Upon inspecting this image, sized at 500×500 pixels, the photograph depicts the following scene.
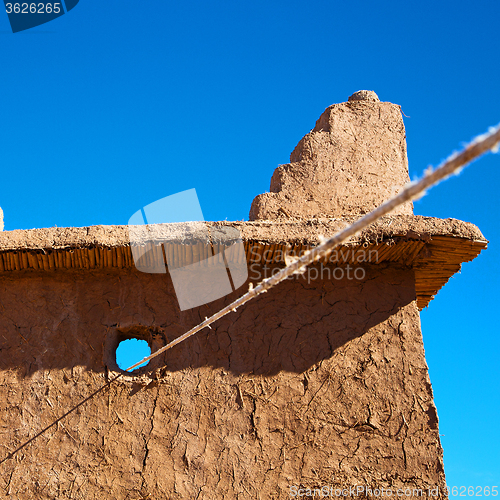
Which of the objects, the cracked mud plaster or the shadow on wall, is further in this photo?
the shadow on wall

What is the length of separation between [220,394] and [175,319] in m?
0.65

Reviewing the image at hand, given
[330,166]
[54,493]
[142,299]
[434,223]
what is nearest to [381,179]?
[330,166]

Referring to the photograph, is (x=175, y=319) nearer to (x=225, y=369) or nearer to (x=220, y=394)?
(x=225, y=369)

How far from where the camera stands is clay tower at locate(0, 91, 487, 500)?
3.32m

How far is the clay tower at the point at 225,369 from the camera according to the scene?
3318 millimetres

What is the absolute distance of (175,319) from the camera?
12.3 ft

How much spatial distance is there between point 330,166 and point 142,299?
2.01 meters

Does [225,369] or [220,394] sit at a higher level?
[225,369]

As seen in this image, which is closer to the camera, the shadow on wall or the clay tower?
the clay tower

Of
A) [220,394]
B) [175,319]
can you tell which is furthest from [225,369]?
[175,319]

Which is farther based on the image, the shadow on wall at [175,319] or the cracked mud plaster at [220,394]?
the shadow on wall at [175,319]

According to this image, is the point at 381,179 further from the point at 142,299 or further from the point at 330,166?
the point at 142,299

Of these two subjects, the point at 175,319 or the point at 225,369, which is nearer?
the point at 225,369

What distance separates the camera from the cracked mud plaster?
3.31 meters
